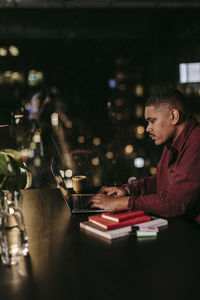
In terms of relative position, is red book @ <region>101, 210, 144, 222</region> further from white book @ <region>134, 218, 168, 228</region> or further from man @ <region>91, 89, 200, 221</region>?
man @ <region>91, 89, 200, 221</region>

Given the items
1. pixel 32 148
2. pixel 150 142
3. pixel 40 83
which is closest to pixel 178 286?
pixel 32 148

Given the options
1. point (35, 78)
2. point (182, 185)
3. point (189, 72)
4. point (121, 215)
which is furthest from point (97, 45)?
point (121, 215)

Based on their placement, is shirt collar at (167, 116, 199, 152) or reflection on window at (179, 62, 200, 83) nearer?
shirt collar at (167, 116, 199, 152)

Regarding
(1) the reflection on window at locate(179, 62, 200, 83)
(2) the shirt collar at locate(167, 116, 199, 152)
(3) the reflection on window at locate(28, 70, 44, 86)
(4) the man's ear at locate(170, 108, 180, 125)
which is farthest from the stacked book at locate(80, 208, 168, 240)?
(1) the reflection on window at locate(179, 62, 200, 83)

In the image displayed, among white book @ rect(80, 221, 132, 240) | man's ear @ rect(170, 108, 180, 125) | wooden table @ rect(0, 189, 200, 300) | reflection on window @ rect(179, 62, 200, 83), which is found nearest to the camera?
wooden table @ rect(0, 189, 200, 300)

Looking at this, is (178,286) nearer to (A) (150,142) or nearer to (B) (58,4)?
(A) (150,142)

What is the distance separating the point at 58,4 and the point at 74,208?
4.38 metres

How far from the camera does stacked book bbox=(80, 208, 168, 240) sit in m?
1.10

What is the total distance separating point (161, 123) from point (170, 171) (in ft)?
0.78

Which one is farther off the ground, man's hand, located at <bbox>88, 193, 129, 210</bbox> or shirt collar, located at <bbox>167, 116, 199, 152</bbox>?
shirt collar, located at <bbox>167, 116, 199, 152</bbox>

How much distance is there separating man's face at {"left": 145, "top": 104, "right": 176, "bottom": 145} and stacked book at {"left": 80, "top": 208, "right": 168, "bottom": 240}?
0.54 metres

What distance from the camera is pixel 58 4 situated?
200 inches

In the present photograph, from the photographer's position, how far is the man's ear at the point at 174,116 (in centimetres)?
161

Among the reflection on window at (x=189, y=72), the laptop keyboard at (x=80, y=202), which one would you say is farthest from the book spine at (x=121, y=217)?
the reflection on window at (x=189, y=72)
